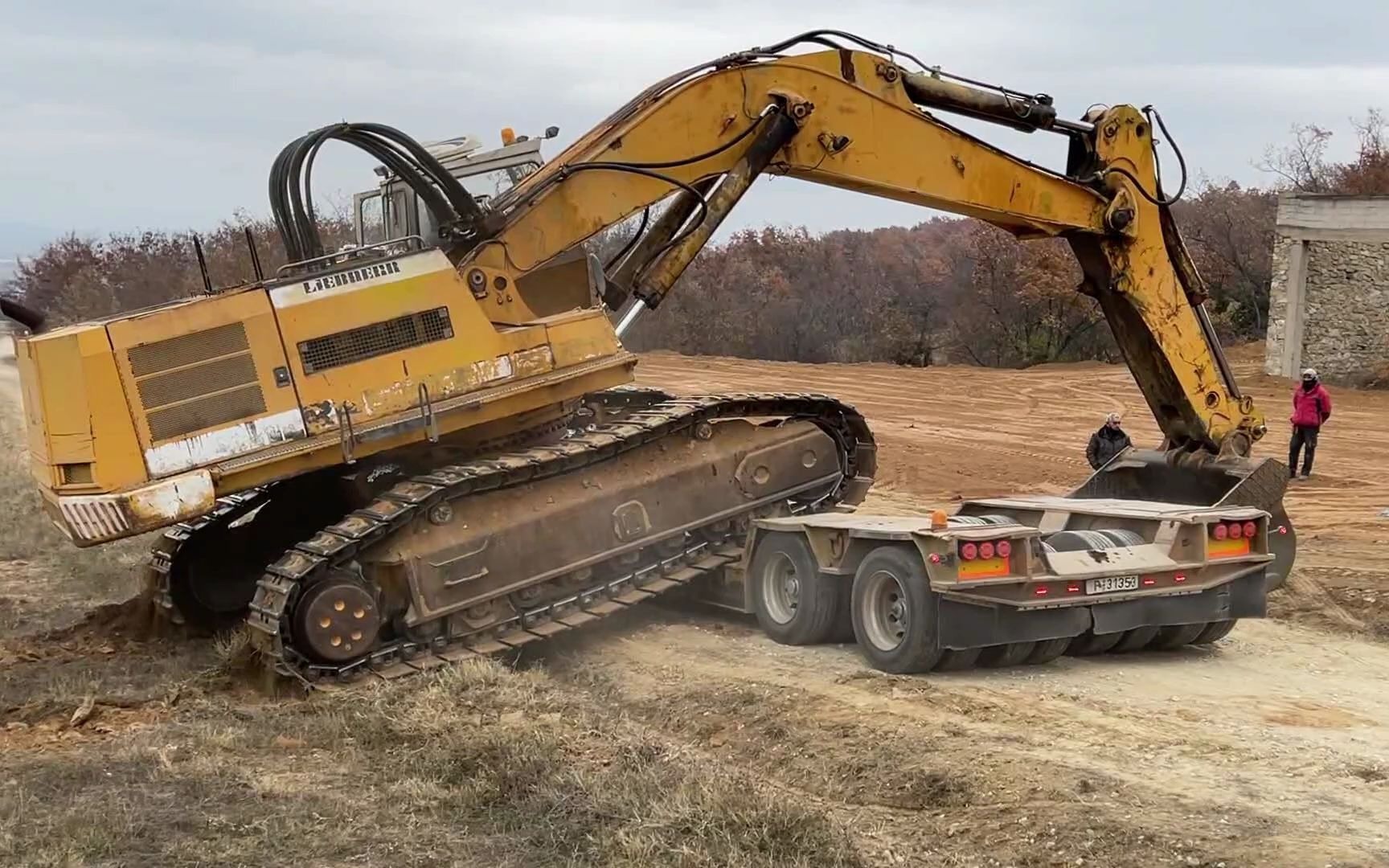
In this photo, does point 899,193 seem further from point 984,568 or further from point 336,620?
point 336,620

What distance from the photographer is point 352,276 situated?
8734mm

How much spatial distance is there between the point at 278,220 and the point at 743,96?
3.13 metres

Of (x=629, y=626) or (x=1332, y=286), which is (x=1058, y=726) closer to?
(x=629, y=626)

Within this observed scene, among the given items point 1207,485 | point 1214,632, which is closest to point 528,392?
point 1214,632

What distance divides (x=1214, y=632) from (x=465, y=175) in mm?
5903

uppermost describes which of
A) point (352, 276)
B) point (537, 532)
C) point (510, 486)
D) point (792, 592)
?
point (352, 276)

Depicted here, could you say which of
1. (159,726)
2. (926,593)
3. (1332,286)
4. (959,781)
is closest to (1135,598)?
(926,593)

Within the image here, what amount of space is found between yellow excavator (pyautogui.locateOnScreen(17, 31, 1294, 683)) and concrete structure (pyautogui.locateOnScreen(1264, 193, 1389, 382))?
69.3ft

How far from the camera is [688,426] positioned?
9.81 m

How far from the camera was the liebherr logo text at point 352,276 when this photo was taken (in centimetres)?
862

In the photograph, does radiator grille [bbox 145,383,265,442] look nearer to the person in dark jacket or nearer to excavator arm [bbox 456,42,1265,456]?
excavator arm [bbox 456,42,1265,456]

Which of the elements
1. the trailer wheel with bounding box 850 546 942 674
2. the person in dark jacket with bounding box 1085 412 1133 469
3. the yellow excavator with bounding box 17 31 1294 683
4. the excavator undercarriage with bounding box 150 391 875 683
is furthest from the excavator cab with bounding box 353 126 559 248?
the person in dark jacket with bounding box 1085 412 1133 469

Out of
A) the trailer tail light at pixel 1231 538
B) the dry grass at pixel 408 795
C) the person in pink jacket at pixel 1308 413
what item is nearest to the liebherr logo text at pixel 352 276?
the dry grass at pixel 408 795

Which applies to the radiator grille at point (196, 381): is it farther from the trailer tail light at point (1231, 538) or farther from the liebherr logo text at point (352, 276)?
the trailer tail light at point (1231, 538)
